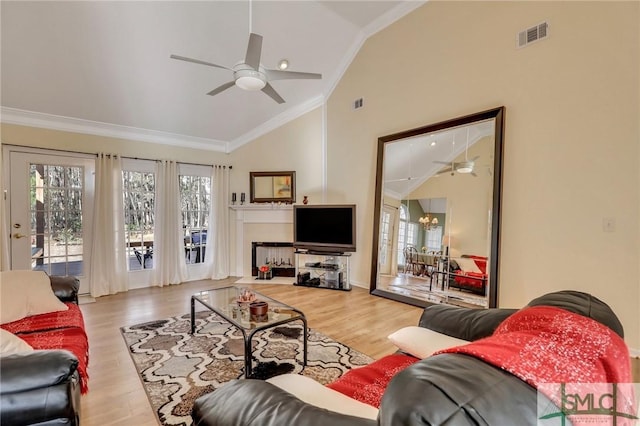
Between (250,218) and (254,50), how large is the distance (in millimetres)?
3725

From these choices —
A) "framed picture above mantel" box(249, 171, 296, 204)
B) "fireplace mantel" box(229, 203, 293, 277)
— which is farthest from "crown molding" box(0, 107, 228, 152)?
"fireplace mantel" box(229, 203, 293, 277)

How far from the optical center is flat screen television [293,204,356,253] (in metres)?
4.80

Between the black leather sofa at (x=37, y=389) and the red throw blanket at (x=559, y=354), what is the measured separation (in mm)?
1360

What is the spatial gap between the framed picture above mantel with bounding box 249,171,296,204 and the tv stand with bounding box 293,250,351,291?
3.81 ft

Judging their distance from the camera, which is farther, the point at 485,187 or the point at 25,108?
the point at 25,108

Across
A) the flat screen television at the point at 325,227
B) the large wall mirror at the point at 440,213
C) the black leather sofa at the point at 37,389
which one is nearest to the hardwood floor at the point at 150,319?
the large wall mirror at the point at 440,213

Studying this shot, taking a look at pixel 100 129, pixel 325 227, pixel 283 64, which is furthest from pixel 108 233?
pixel 283 64

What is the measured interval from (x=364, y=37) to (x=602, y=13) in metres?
2.87

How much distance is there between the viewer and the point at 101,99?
4059 millimetres

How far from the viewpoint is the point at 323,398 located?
1.12 meters

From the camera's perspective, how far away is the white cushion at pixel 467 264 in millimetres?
3475

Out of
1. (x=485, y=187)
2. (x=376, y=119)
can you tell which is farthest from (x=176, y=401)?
(x=376, y=119)

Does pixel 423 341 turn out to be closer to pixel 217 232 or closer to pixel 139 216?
pixel 217 232

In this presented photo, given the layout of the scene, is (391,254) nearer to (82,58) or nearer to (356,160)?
(356,160)
